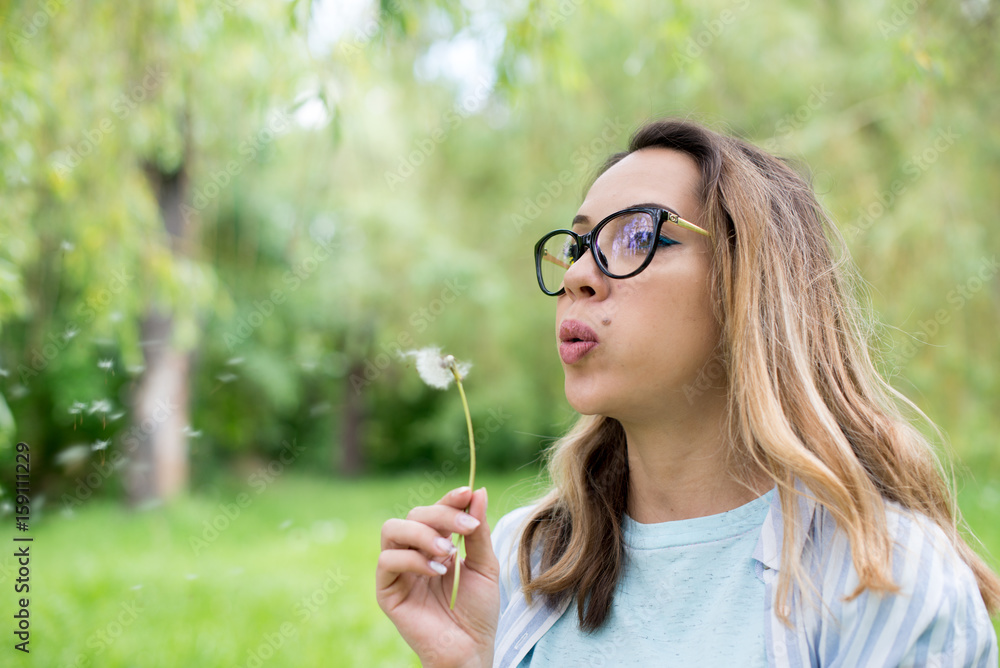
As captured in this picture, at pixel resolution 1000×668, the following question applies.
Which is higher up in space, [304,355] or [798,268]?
[304,355]

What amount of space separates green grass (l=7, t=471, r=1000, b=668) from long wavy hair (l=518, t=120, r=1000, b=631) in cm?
58

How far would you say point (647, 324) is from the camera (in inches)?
52.5

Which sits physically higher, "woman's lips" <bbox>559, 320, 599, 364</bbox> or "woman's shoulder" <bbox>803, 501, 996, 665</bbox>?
"woman's lips" <bbox>559, 320, 599, 364</bbox>

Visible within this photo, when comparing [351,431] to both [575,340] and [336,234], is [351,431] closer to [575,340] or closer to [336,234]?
[336,234]

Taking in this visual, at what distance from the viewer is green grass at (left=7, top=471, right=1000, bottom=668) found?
3.47 metres

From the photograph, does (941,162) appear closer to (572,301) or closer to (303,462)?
(572,301)

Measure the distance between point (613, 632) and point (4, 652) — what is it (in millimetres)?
3012

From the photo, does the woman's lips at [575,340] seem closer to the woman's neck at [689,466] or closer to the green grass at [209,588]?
the woman's neck at [689,466]

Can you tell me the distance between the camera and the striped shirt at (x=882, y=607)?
1.06 meters

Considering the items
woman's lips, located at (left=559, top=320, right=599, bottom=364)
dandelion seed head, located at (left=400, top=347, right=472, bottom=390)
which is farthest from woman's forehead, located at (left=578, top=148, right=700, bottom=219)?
dandelion seed head, located at (left=400, top=347, right=472, bottom=390)

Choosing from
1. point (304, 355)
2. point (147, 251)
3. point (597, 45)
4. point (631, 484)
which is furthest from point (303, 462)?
point (631, 484)

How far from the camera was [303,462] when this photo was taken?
15.7m

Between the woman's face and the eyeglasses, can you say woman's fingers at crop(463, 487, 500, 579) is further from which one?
the eyeglasses

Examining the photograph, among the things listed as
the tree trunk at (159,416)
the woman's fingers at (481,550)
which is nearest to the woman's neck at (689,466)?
the woman's fingers at (481,550)
